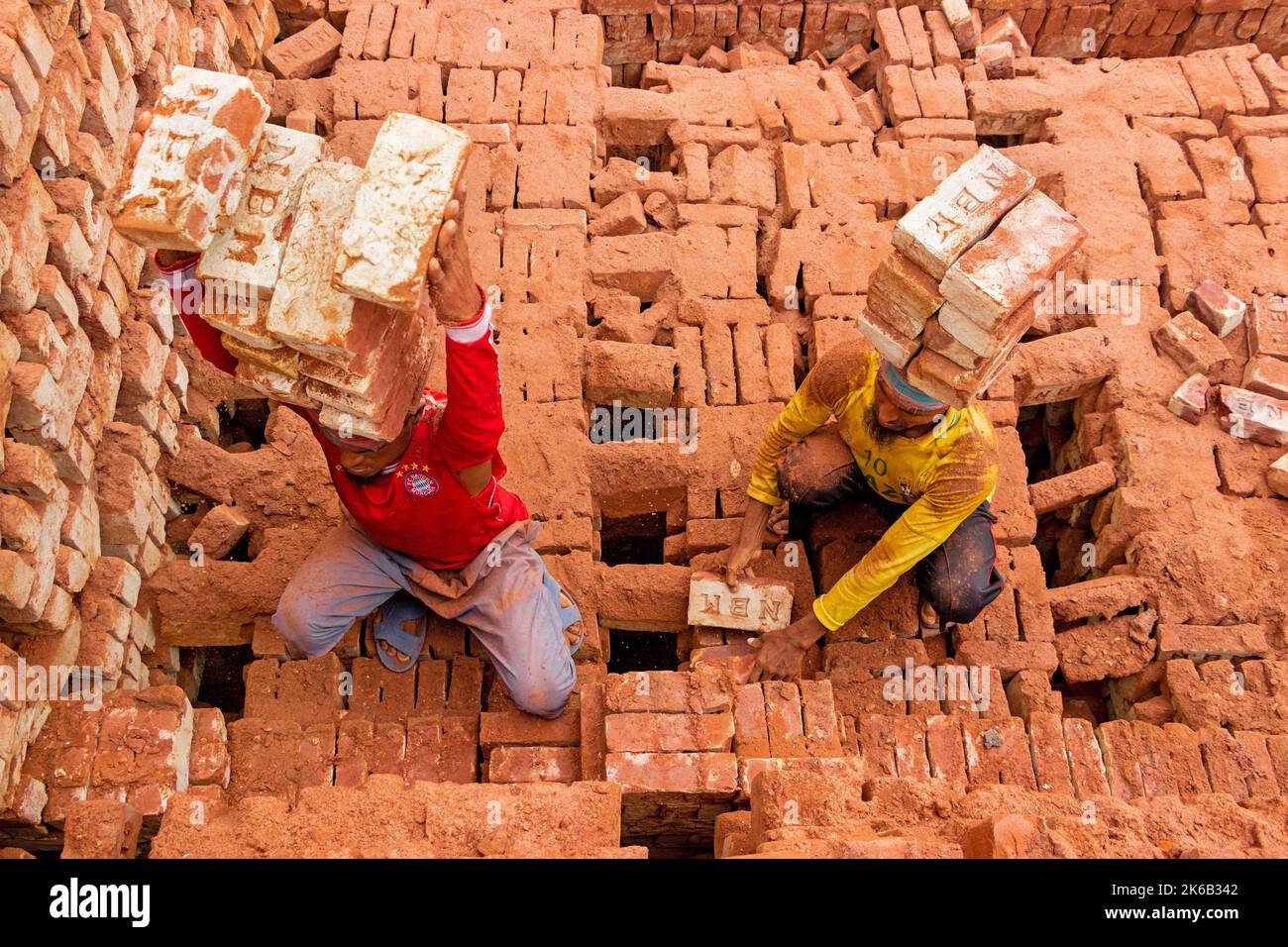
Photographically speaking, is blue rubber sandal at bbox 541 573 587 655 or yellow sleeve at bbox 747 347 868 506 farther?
blue rubber sandal at bbox 541 573 587 655

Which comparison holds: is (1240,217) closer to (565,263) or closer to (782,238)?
(782,238)

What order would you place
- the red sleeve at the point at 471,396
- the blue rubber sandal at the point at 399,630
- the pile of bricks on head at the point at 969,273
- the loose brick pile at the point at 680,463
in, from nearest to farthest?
1. the red sleeve at the point at 471,396
2. the pile of bricks on head at the point at 969,273
3. the loose brick pile at the point at 680,463
4. the blue rubber sandal at the point at 399,630

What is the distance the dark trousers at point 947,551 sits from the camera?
4.38m

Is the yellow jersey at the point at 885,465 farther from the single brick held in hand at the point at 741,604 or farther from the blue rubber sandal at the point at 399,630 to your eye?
the blue rubber sandal at the point at 399,630

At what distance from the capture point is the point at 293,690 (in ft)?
14.1

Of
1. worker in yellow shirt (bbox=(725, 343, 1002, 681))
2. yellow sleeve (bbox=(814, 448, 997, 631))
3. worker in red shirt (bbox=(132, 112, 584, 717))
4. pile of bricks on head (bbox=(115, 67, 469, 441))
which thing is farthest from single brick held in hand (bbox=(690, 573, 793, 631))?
pile of bricks on head (bbox=(115, 67, 469, 441))

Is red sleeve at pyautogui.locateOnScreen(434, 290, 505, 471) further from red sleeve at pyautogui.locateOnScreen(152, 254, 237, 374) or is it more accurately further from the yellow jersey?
the yellow jersey

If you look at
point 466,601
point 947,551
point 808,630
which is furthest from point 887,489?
point 466,601

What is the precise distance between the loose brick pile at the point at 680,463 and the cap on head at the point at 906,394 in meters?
0.22

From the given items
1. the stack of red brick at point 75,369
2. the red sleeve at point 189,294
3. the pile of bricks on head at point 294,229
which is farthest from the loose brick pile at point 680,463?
the pile of bricks on head at point 294,229

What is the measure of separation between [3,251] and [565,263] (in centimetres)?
252

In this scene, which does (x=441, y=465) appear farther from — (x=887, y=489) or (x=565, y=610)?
(x=887, y=489)

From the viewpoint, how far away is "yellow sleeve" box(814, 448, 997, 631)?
13.2 ft
